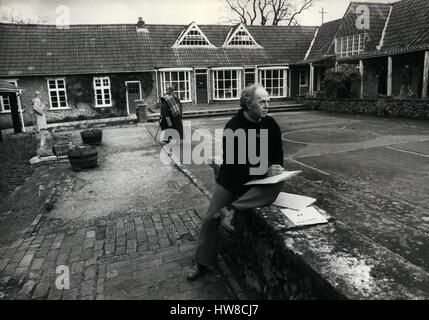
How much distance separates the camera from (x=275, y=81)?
99.8 feet

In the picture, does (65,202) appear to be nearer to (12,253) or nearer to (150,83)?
(12,253)

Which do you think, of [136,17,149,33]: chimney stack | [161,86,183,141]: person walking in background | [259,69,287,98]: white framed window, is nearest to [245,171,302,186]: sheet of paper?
[161,86,183,141]: person walking in background

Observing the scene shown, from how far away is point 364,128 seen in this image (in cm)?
1539

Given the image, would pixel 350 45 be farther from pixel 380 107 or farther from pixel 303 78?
pixel 380 107

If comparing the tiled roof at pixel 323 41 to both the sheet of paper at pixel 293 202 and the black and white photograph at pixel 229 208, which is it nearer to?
the black and white photograph at pixel 229 208

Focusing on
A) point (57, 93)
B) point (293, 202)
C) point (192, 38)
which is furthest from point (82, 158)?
point (192, 38)

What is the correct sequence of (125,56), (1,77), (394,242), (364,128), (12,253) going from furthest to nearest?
1. (125,56)
2. (1,77)
3. (364,128)
4. (12,253)
5. (394,242)

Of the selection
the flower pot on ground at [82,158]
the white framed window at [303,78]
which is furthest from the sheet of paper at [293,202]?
the white framed window at [303,78]

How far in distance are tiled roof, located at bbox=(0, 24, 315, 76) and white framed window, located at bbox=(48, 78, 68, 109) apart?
776 millimetres

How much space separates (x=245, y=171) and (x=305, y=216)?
2.90 feet

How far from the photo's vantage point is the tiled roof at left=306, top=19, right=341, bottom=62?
28433mm

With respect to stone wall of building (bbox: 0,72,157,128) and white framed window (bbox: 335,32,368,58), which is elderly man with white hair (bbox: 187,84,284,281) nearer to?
stone wall of building (bbox: 0,72,157,128)

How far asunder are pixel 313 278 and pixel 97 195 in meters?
5.97
